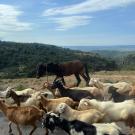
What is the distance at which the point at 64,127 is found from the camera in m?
8.45

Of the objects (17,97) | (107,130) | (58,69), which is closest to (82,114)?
(107,130)

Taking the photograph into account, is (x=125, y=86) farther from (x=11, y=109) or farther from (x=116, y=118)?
(x=11, y=109)

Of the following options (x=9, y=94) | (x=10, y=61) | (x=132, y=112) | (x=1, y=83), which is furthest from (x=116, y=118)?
(x=10, y=61)

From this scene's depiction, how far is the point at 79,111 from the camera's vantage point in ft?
31.2

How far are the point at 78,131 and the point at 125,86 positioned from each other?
5425 millimetres

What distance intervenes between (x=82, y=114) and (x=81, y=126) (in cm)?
138

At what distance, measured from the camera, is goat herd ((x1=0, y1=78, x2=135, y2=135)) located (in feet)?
26.5

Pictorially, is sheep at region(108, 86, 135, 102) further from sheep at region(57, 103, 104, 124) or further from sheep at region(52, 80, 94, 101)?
sheep at region(57, 103, 104, 124)

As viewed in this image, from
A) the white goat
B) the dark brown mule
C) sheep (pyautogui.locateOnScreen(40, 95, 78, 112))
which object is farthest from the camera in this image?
the dark brown mule

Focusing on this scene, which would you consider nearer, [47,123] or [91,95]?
[47,123]

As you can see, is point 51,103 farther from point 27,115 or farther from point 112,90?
point 112,90

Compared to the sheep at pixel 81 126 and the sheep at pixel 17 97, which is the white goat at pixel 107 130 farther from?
the sheep at pixel 17 97

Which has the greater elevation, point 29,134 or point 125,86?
point 125,86

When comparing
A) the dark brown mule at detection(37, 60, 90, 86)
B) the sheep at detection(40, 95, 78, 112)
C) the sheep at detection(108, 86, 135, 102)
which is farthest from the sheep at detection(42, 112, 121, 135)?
the dark brown mule at detection(37, 60, 90, 86)
